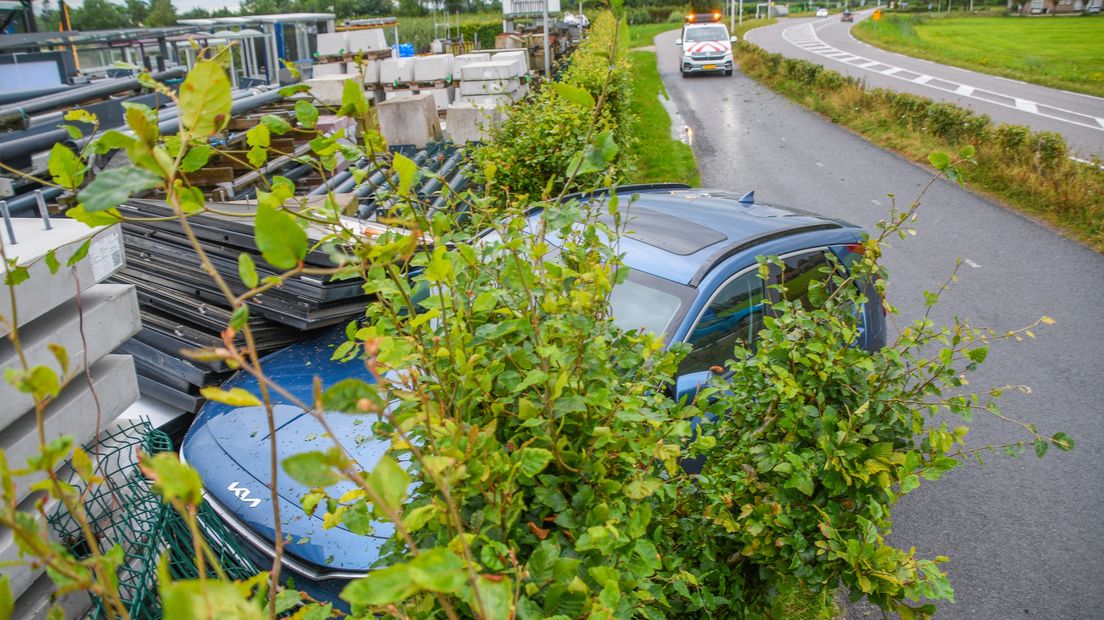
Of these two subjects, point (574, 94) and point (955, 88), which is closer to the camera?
point (574, 94)

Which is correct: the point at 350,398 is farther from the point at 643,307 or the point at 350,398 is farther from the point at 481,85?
the point at 481,85

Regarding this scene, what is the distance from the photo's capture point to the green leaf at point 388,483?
1.02 metres

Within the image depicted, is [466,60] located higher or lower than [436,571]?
higher

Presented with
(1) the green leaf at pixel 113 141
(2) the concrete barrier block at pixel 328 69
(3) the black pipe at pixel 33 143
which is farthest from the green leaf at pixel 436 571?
(2) the concrete barrier block at pixel 328 69

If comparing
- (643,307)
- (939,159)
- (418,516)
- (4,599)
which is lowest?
(643,307)

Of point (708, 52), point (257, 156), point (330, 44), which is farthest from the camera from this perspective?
point (708, 52)

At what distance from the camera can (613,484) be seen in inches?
73.5

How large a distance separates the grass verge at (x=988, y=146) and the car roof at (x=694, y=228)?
5064 mm

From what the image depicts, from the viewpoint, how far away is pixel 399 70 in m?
14.0

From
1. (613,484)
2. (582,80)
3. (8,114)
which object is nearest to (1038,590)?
(613,484)

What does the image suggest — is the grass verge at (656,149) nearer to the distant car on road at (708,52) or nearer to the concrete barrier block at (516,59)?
the concrete barrier block at (516,59)

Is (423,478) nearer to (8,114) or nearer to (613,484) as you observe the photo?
(613,484)

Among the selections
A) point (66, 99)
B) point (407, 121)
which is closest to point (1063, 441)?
point (407, 121)

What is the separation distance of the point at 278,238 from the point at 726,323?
338cm
